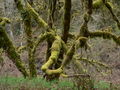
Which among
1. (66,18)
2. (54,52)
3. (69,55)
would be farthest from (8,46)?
(69,55)

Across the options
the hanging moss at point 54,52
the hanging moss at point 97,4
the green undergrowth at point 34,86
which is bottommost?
the hanging moss at point 54,52

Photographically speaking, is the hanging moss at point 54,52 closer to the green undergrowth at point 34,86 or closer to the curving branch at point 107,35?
the curving branch at point 107,35

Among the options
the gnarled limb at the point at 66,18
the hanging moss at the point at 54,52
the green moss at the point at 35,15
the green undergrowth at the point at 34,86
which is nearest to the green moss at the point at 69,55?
the hanging moss at the point at 54,52

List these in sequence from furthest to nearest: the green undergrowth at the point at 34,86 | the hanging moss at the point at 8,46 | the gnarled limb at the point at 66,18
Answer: the gnarled limb at the point at 66,18 < the hanging moss at the point at 8,46 < the green undergrowth at the point at 34,86

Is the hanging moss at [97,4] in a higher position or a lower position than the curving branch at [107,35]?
higher

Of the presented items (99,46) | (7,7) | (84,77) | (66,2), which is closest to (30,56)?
(66,2)

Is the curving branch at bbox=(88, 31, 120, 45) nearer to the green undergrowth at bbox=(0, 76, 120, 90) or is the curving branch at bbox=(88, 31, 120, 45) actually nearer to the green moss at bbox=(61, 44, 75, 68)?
the green moss at bbox=(61, 44, 75, 68)

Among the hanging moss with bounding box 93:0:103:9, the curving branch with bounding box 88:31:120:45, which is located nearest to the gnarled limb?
the hanging moss with bounding box 93:0:103:9

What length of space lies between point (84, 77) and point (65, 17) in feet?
25.5

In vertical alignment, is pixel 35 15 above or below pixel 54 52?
above

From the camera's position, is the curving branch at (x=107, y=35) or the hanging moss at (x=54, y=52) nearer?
the hanging moss at (x=54, y=52)

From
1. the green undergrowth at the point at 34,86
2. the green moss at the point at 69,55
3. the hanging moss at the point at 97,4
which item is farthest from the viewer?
the hanging moss at the point at 97,4

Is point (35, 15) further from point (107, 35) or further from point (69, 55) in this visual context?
point (69, 55)

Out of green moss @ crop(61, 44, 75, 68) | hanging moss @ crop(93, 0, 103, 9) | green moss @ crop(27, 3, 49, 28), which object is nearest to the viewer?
green moss @ crop(61, 44, 75, 68)
